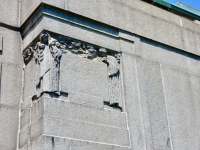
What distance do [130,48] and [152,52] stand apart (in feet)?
2.91

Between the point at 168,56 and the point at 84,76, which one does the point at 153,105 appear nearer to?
the point at 168,56

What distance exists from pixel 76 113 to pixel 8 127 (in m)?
1.58

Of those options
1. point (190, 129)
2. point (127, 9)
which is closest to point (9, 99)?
point (127, 9)

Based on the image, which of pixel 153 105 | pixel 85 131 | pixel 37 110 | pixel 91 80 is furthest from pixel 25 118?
pixel 153 105

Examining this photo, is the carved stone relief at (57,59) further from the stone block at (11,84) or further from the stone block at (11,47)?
the stone block at (11,84)

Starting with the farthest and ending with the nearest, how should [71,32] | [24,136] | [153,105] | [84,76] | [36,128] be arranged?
[153,105], [71,32], [84,76], [24,136], [36,128]

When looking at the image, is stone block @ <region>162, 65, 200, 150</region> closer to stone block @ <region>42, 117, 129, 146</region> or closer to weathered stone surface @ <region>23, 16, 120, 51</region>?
stone block @ <region>42, 117, 129, 146</region>

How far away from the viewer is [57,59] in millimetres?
9109

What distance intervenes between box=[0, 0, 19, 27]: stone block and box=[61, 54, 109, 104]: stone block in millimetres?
1851

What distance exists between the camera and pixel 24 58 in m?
9.96

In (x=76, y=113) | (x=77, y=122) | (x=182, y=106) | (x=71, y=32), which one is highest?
(x=71, y=32)

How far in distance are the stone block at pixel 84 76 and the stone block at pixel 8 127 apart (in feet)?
4.48

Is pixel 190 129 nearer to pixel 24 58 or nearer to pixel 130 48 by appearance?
pixel 130 48

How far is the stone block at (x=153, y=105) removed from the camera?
10.0 metres
